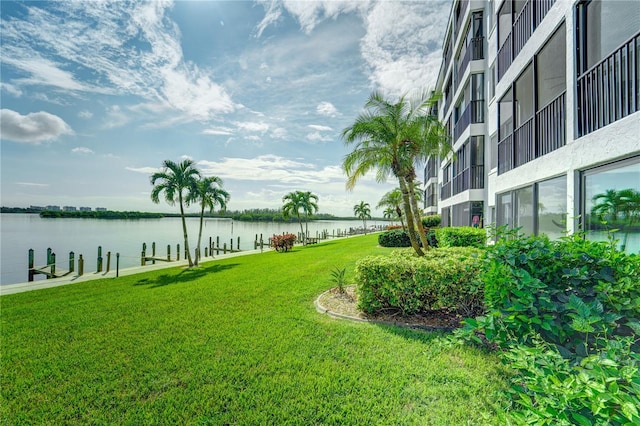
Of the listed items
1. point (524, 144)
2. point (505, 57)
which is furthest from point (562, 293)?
point (505, 57)

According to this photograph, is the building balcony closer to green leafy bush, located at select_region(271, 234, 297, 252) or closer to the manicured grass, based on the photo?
the manicured grass

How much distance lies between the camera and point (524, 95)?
872 cm

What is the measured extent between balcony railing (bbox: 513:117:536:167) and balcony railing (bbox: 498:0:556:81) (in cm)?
236

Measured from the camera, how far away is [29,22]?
858cm

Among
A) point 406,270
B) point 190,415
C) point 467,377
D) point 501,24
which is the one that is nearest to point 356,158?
point 406,270

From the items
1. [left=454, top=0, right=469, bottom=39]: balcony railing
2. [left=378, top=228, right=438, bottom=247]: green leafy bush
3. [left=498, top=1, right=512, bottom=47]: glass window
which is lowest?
[left=378, top=228, right=438, bottom=247]: green leafy bush

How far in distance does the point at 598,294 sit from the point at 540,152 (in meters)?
5.60

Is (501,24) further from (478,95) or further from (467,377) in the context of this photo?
(467,377)

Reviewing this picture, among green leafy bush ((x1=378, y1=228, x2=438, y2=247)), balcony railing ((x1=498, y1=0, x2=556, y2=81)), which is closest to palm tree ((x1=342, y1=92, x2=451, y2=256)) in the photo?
balcony railing ((x1=498, y1=0, x2=556, y2=81))

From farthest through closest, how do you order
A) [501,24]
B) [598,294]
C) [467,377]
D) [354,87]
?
[354,87], [501,24], [467,377], [598,294]

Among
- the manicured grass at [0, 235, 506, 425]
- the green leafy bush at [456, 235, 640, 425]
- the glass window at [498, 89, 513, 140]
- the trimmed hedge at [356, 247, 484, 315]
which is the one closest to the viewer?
the green leafy bush at [456, 235, 640, 425]

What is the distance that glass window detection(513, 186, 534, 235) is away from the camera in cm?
743

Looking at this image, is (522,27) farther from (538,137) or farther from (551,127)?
(551,127)

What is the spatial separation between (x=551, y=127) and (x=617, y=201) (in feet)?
8.97
